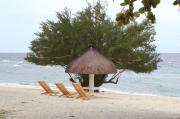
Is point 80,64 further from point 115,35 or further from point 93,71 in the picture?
point 115,35

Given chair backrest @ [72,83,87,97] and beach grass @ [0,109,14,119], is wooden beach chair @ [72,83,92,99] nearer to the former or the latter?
chair backrest @ [72,83,87,97]

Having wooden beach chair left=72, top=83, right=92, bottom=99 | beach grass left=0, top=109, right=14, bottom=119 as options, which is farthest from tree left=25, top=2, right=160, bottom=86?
beach grass left=0, top=109, right=14, bottom=119

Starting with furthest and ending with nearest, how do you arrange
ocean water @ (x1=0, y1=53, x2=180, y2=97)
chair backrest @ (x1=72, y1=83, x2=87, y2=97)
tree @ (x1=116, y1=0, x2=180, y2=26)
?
ocean water @ (x1=0, y1=53, x2=180, y2=97)
chair backrest @ (x1=72, y1=83, x2=87, y2=97)
tree @ (x1=116, y1=0, x2=180, y2=26)

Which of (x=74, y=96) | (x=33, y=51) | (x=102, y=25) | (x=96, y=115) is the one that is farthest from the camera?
(x=33, y=51)

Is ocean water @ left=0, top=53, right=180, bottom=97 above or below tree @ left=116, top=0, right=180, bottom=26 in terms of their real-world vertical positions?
below

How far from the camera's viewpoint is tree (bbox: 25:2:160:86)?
1110 inches

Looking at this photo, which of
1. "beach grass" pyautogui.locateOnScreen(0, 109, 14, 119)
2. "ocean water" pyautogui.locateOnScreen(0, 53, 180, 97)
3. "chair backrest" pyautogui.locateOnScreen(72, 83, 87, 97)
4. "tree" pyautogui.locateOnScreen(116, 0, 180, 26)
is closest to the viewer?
"tree" pyautogui.locateOnScreen(116, 0, 180, 26)

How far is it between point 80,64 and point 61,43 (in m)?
5.81

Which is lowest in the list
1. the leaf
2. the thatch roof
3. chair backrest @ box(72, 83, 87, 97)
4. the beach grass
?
the beach grass

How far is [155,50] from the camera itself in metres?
29.4

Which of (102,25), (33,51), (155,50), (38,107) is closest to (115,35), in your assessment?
(102,25)

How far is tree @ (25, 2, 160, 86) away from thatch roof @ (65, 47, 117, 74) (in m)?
4.79

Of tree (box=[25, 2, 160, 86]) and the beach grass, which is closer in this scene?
the beach grass

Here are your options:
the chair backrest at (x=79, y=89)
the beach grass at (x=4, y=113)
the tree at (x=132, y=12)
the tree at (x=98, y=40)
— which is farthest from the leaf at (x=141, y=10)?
the tree at (x=98, y=40)
